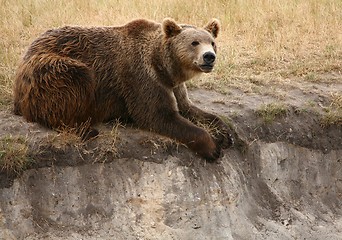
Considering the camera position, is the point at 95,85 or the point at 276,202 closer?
the point at 95,85

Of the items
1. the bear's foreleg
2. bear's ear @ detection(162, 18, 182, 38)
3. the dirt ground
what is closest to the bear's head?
bear's ear @ detection(162, 18, 182, 38)

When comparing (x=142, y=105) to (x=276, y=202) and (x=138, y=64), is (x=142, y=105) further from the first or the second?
(x=276, y=202)

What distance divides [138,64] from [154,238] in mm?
2046

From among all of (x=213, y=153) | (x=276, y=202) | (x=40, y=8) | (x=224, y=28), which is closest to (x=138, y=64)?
(x=213, y=153)

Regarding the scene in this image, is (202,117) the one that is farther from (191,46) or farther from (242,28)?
(242,28)

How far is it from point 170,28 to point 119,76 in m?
0.82

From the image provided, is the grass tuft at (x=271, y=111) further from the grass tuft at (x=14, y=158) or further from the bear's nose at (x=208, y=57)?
the grass tuft at (x=14, y=158)

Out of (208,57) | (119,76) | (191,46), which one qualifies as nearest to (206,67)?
(208,57)

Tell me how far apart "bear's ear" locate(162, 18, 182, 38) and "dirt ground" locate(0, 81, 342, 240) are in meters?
1.22

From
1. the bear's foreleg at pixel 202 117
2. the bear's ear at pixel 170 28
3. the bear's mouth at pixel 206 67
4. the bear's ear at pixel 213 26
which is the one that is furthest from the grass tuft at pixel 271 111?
the bear's ear at pixel 170 28

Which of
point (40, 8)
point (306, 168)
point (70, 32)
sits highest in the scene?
point (70, 32)

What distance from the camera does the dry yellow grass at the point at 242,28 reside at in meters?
10.3

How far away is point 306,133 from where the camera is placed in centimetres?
891

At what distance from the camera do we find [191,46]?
25.1 feet
